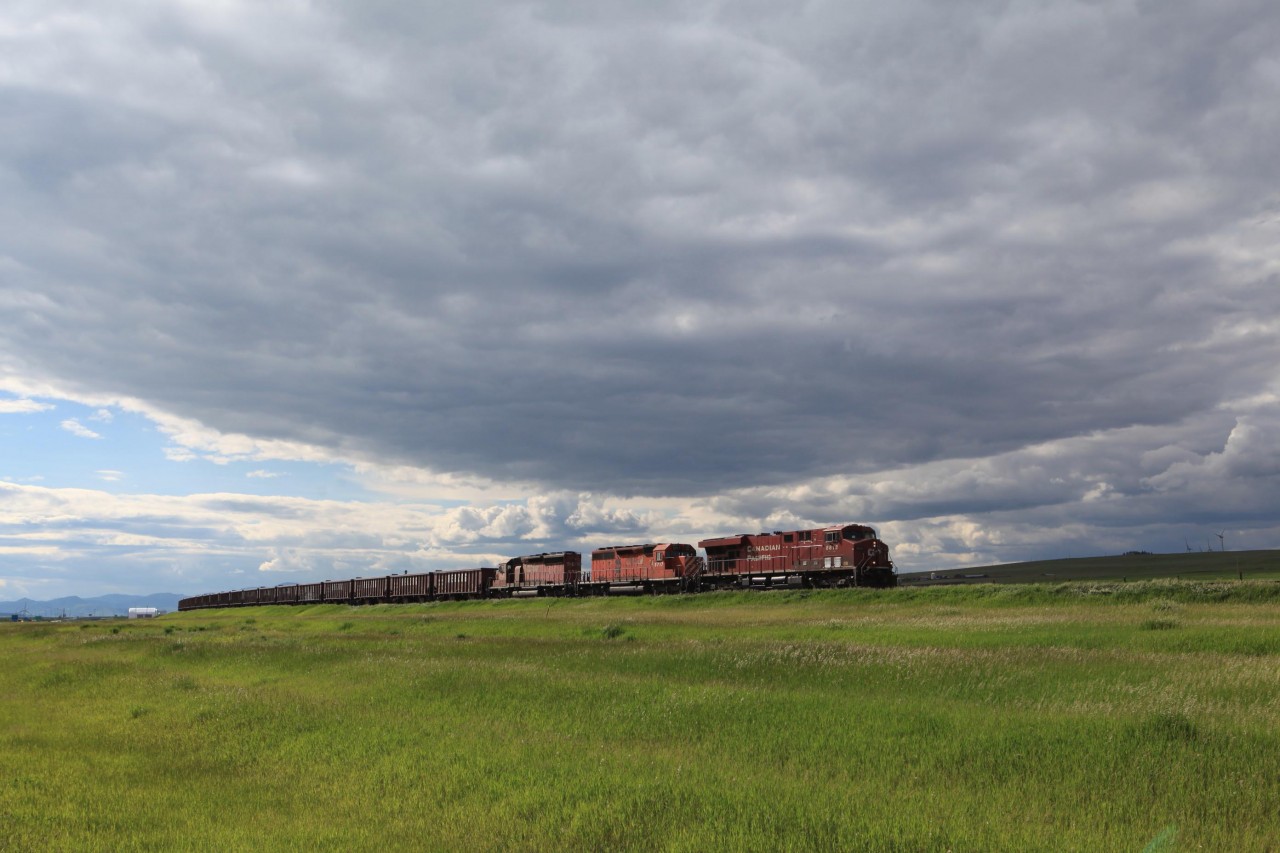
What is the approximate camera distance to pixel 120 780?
12.3m

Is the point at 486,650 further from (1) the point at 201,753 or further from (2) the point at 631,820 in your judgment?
(2) the point at 631,820

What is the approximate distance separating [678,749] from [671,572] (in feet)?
185

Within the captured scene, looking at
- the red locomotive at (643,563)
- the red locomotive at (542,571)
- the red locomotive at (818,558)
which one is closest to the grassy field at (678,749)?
the red locomotive at (818,558)

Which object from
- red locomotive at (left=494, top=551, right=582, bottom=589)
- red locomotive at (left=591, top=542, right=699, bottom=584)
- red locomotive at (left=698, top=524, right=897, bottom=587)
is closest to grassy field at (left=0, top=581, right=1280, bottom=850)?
red locomotive at (left=698, top=524, right=897, bottom=587)

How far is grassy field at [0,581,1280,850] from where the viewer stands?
357 inches

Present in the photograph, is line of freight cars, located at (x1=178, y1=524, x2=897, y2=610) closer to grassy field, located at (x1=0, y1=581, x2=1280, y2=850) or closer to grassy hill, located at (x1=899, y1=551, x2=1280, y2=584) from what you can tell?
grassy hill, located at (x1=899, y1=551, x2=1280, y2=584)

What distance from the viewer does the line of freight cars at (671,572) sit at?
2277 inches

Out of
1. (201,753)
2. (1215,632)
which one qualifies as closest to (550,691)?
(201,753)

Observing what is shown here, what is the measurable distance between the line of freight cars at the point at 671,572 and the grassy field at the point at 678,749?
32063 mm

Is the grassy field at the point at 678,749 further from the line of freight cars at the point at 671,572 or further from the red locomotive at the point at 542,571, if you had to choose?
the red locomotive at the point at 542,571

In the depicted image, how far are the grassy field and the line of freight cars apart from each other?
105 feet

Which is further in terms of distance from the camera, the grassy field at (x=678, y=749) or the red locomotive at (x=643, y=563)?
the red locomotive at (x=643, y=563)

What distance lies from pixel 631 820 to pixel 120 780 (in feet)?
28.3

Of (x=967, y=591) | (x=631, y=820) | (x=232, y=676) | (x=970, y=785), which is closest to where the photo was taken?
(x=631, y=820)
